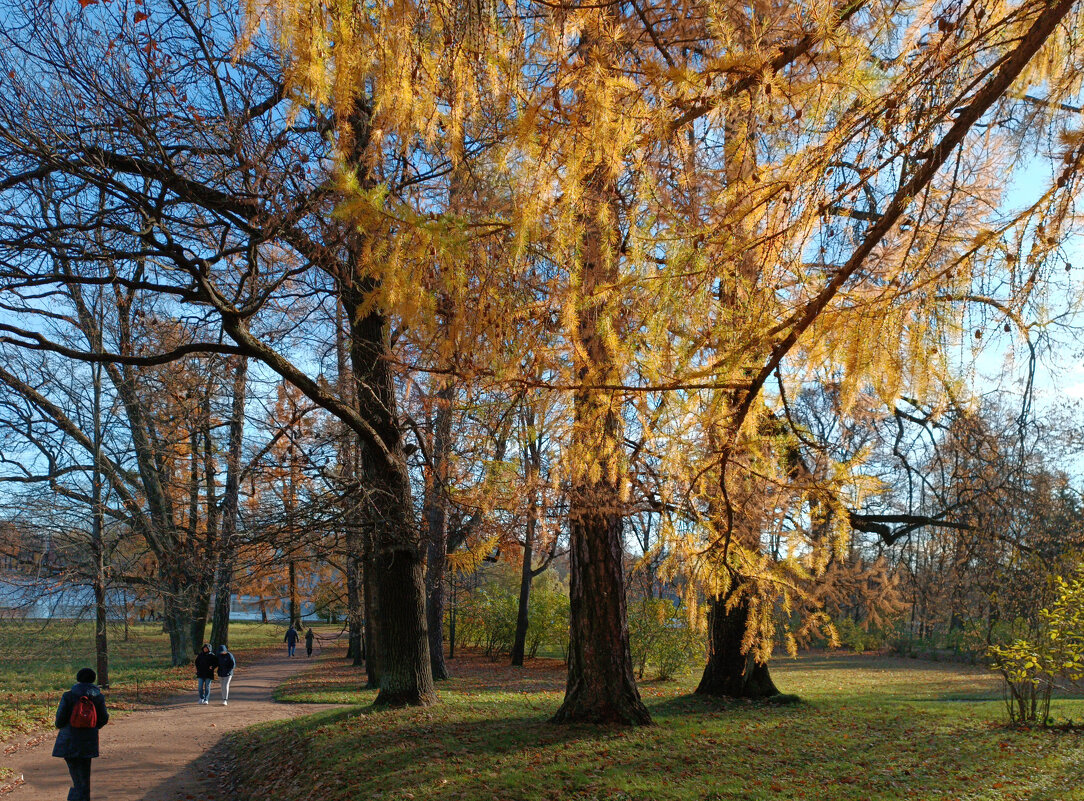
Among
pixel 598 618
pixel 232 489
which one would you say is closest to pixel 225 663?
pixel 232 489

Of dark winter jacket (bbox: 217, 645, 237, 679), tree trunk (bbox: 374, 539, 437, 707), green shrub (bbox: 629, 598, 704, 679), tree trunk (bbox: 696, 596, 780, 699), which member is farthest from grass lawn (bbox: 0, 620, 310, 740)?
green shrub (bbox: 629, 598, 704, 679)

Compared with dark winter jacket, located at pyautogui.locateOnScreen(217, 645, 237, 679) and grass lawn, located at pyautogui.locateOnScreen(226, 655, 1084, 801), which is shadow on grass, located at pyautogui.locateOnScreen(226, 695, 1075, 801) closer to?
grass lawn, located at pyautogui.locateOnScreen(226, 655, 1084, 801)

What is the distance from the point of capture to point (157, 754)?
9.47m

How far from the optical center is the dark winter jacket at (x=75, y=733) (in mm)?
6656

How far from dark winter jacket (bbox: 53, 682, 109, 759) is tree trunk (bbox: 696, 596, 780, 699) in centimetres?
846

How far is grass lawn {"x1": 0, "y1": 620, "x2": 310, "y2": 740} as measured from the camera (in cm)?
1198

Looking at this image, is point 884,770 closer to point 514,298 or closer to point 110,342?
point 514,298

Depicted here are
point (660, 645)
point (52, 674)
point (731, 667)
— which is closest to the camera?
point (731, 667)

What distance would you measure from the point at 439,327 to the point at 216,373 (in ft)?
28.8

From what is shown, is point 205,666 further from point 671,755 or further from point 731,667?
point 671,755

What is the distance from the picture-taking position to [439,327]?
4531 mm

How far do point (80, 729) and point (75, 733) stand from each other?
7cm

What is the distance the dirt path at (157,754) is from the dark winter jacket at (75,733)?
48.4 inches

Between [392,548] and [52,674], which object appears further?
[52,674]
